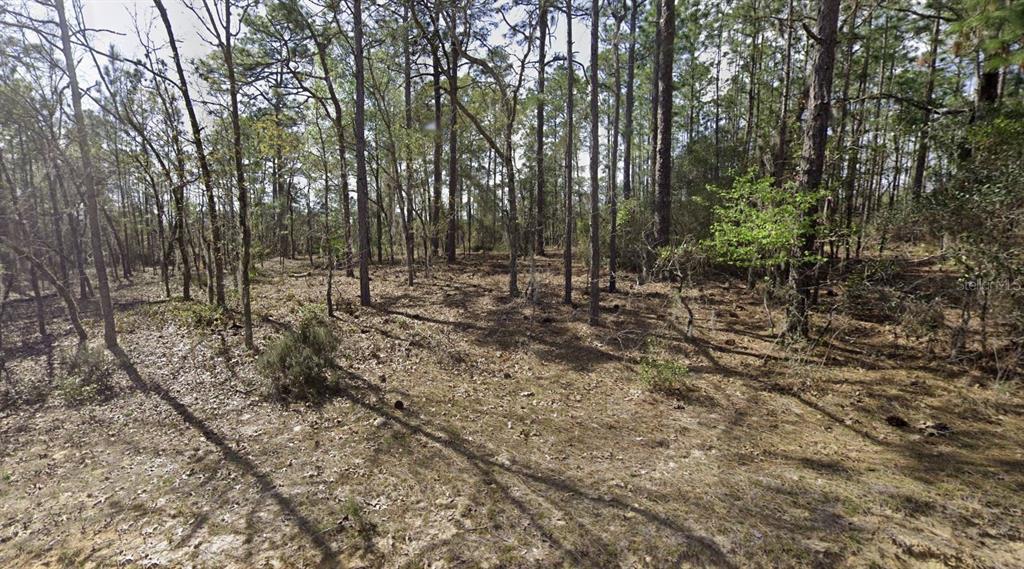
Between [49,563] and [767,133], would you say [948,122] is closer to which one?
[767,133]

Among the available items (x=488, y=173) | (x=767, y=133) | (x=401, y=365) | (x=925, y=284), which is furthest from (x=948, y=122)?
(x=488, y=173)

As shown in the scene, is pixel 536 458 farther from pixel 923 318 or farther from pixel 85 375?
pixel 85 375

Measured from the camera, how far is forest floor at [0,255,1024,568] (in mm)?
3270

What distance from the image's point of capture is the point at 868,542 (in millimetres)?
3076

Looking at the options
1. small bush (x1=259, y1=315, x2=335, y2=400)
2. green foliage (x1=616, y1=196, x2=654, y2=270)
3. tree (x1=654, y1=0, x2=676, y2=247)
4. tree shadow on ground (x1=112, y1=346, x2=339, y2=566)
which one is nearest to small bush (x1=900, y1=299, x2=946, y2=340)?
tree (x1=654, y1=0, x2=676, y2=247)

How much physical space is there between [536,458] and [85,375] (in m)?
8.89

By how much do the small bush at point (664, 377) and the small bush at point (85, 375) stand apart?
30.0 ft

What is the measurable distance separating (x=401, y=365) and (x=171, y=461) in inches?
141

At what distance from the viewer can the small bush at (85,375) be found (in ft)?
22.9

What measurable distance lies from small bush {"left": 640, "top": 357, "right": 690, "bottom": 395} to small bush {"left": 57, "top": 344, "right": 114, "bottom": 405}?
30.0 feet

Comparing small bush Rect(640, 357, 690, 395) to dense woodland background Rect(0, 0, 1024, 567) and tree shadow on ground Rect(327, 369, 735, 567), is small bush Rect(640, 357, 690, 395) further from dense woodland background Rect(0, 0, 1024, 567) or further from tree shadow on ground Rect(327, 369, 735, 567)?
tree shadow on ground Rect(327, 369, 735, 567)

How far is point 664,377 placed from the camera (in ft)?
20.7

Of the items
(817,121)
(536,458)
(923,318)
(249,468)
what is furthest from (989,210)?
(249,468)

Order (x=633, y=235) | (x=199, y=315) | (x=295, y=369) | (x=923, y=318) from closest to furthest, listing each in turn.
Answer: (x=923, y=318)
(x=295, y=369)
(x=199, y=315)
(x=633, y=235)
